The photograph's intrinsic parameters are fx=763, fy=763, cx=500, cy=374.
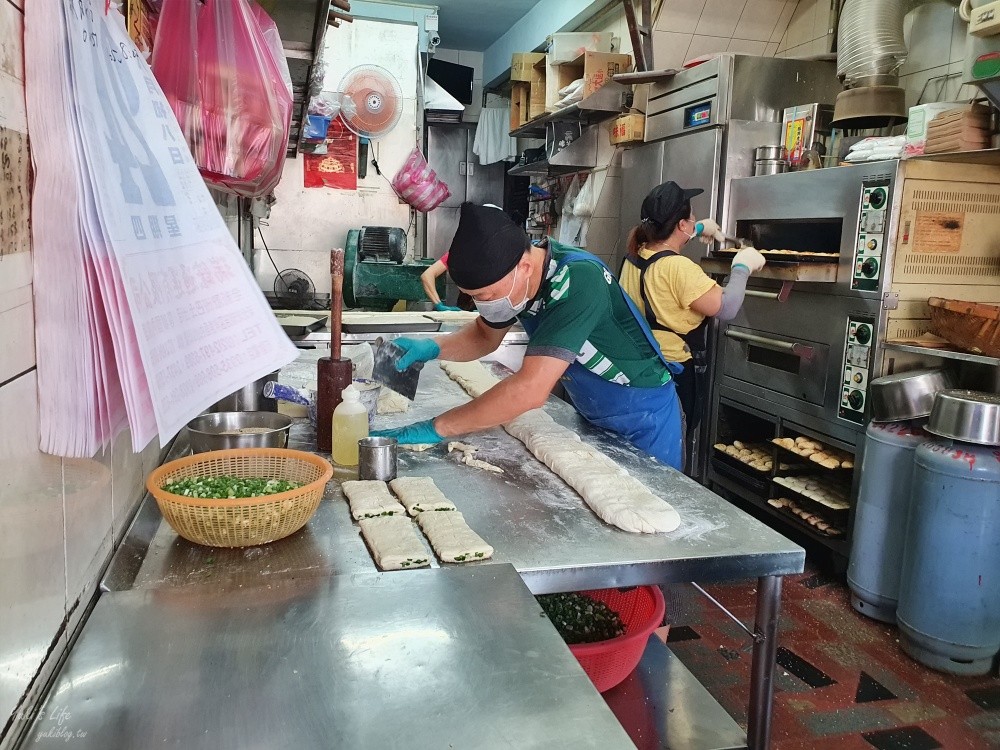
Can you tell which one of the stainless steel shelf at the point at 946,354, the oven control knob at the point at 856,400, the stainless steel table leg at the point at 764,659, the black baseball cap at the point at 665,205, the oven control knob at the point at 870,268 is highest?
the black baseball cap at the point at 665,205

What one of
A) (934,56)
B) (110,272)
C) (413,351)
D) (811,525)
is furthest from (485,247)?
(934,56)

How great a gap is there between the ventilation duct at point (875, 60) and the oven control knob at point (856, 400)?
1430 millimetres

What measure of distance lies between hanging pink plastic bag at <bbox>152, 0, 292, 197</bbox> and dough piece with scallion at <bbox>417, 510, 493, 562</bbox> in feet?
3.04

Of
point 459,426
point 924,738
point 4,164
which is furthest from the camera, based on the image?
point 924,738

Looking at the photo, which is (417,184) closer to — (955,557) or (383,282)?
(383,282)

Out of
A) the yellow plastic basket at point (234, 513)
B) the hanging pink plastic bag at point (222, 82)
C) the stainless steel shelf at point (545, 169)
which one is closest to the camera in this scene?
the yellow plastic basket at point (234, 513)

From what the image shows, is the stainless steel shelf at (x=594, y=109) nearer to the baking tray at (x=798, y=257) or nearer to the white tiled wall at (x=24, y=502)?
the baking tray at (x=798, y=257)

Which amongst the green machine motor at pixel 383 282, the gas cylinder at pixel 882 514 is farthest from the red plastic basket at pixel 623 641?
the green machine motor at pixel 383 282

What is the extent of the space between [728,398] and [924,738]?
7.43 feet

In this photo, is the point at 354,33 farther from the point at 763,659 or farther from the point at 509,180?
the point at 763,659

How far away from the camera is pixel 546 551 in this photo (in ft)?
4.91

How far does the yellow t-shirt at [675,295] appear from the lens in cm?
351

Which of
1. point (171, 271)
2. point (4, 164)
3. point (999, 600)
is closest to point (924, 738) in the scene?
point (999, 600)

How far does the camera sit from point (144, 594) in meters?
1.26
